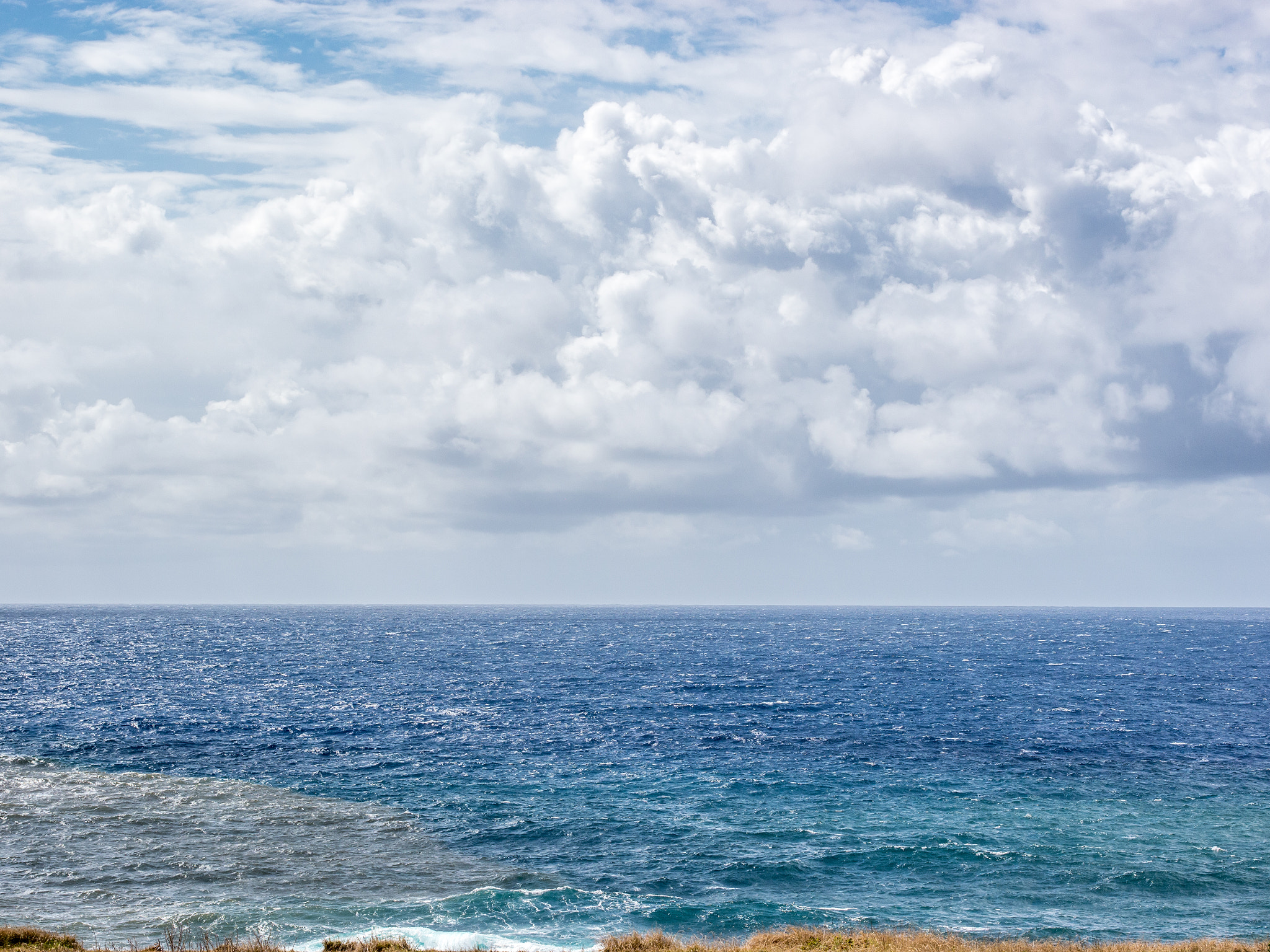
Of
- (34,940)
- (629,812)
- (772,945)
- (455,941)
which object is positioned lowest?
(629,812)

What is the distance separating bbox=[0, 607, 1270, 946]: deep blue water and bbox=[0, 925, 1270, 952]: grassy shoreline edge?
125 inches

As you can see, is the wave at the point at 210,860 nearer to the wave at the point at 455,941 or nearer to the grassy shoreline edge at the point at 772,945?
the wave at the point at 455,941

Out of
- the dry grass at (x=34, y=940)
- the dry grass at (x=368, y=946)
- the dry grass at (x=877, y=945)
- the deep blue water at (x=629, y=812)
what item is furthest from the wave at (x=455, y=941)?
the dry grass at (x=34, y=940)

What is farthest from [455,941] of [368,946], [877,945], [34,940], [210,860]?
[210,860]

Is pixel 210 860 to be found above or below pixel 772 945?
below

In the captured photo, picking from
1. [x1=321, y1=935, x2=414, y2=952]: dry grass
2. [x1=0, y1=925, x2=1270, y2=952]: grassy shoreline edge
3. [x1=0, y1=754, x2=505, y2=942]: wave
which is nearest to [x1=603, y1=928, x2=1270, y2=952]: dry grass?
[x1=0, y1=925, x2=1270, y2=952]: grassy shoreline edge

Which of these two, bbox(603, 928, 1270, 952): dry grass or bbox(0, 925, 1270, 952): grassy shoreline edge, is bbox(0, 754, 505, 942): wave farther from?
bbox(603, 928, 1270, 952): dry grass

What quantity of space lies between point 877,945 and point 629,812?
81.4 ft

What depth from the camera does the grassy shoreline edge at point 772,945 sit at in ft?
105

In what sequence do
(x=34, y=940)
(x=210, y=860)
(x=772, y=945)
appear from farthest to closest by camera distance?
(x=210, y=860) < (x=772, y=945) < (x=34, y=940)

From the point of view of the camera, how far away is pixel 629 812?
5491 centimetres

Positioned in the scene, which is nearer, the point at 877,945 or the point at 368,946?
the point at 877,945

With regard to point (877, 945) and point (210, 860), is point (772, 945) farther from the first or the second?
point (210, 860)

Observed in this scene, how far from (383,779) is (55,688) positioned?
7575 cm
